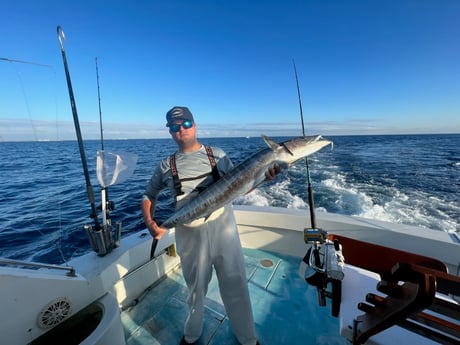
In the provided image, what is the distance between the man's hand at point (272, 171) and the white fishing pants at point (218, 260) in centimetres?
45

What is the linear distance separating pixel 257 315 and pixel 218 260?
1.16 meters

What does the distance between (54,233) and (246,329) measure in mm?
5809

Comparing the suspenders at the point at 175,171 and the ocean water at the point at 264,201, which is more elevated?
the suspenders at the point at 175,171

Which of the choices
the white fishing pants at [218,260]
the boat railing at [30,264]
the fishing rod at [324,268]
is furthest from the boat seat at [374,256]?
the boat railing at [30,264]

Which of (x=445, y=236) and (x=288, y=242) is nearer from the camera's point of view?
(x=445, y=236)

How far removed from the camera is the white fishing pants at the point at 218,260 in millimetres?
1837

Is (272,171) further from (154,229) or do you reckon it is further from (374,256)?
(374,256)

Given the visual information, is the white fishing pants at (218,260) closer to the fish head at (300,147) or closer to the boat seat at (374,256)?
the fish head at (300,147)

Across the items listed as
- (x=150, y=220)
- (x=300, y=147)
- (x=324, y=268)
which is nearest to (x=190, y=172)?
(x=150, y=220)

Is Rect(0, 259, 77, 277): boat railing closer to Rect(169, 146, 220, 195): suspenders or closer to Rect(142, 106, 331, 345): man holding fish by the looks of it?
Rect(142, 106, 331, 345): man holding fish

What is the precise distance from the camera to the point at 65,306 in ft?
5.42

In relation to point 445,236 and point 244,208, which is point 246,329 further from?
point 445,236

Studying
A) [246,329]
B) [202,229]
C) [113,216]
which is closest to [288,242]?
[246,329]

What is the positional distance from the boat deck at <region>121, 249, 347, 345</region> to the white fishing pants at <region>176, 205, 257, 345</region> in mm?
548
